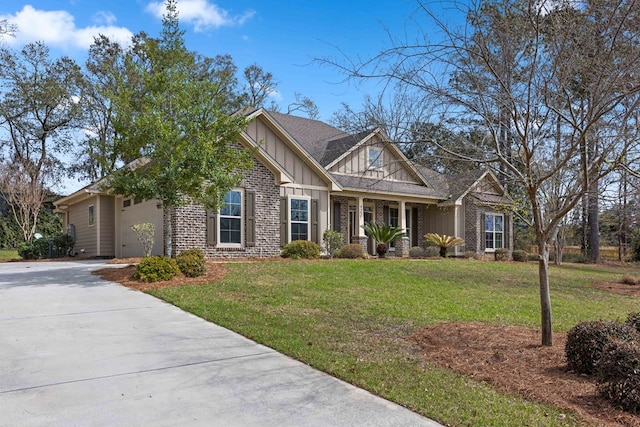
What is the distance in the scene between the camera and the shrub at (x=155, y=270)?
10.6m

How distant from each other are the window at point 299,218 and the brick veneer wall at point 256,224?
86 cm

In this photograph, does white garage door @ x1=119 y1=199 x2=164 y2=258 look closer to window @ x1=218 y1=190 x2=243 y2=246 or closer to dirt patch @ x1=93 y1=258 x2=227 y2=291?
window @ x1=218 y1=190 x2=243 y2=246

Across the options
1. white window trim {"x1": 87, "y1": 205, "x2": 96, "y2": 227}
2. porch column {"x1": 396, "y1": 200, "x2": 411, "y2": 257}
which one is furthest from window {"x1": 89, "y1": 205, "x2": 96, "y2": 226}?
porch column {"x1": 396, "y1": 200, "x2": 411, "y2": 257}

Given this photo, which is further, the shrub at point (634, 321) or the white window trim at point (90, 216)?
the white window trim at point (90, 216)

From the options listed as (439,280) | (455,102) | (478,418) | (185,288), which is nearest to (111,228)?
(185,288)

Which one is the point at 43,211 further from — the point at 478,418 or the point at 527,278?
the point at 478,418

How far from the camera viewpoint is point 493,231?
960 inches

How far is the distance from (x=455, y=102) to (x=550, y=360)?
3.27 meters

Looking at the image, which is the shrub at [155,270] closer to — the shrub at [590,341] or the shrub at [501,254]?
the shrub at [590,341]

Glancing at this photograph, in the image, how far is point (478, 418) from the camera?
150 inches

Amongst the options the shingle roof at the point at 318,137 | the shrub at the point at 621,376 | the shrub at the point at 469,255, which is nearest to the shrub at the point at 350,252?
the shingle roof at the point at 318,137

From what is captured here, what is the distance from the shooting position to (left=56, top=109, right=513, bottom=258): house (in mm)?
15656

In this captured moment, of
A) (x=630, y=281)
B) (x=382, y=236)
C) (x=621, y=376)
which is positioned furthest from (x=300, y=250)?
(x=621, y=376)

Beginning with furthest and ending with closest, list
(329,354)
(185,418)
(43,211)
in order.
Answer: (43,211) → (329,354) → (185,418)
